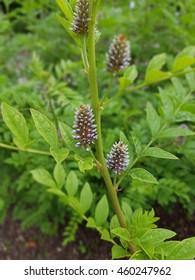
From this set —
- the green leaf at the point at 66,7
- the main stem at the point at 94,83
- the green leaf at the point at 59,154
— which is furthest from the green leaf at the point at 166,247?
the green leaf at the point at 66,7

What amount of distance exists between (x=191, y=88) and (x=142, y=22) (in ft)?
4.16

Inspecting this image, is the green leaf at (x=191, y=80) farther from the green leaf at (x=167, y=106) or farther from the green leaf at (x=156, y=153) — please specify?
the green leaf at (x=156, y=153)

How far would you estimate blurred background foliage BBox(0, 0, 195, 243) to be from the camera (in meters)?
1.74

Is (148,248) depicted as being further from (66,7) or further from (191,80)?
(191,80)

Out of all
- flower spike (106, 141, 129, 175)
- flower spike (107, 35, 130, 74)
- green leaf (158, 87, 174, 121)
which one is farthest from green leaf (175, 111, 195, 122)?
flower spike (106, 141, 129, 175)

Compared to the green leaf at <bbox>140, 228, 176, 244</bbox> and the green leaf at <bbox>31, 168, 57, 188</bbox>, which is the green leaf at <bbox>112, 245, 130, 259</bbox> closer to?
the green leaf at <bbox>140, 228, 176, 244</bbox>

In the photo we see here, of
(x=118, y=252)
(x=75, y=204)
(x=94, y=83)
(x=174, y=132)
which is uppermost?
(x=94, y=83)

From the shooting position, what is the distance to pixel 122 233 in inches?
43.9

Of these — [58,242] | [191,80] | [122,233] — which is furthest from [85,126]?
[58,242]

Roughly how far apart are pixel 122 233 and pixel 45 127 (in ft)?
1.22

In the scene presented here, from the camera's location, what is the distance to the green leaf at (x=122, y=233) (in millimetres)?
1097

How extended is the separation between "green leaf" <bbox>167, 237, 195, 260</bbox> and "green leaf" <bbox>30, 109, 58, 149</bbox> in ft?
1.35
